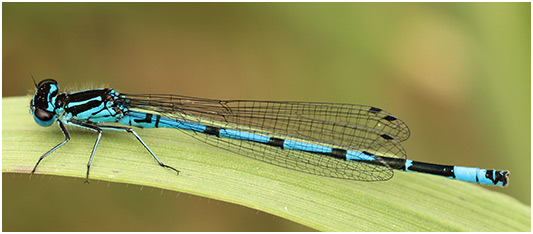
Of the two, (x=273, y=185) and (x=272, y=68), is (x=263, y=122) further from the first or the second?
(x=272, y=68)

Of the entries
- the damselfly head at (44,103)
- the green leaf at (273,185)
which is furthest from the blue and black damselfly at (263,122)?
the green leaf at (273,185)

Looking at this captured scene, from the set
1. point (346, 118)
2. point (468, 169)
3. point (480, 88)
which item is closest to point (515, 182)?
point (480, 88)

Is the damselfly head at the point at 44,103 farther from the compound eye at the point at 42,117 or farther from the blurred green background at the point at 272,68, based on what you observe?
the blurred green background at the point at 272,68

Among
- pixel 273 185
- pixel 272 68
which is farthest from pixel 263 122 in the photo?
pixel 272 68

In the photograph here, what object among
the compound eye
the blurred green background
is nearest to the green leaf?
the compound eye

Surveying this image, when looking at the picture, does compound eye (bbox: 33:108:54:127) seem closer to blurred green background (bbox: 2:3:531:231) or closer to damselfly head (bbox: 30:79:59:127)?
damselfly head (bbox: 30:79:59:127)

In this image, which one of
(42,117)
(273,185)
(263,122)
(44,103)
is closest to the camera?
(273,185)

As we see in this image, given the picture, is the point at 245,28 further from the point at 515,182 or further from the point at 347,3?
the point at 515,182
